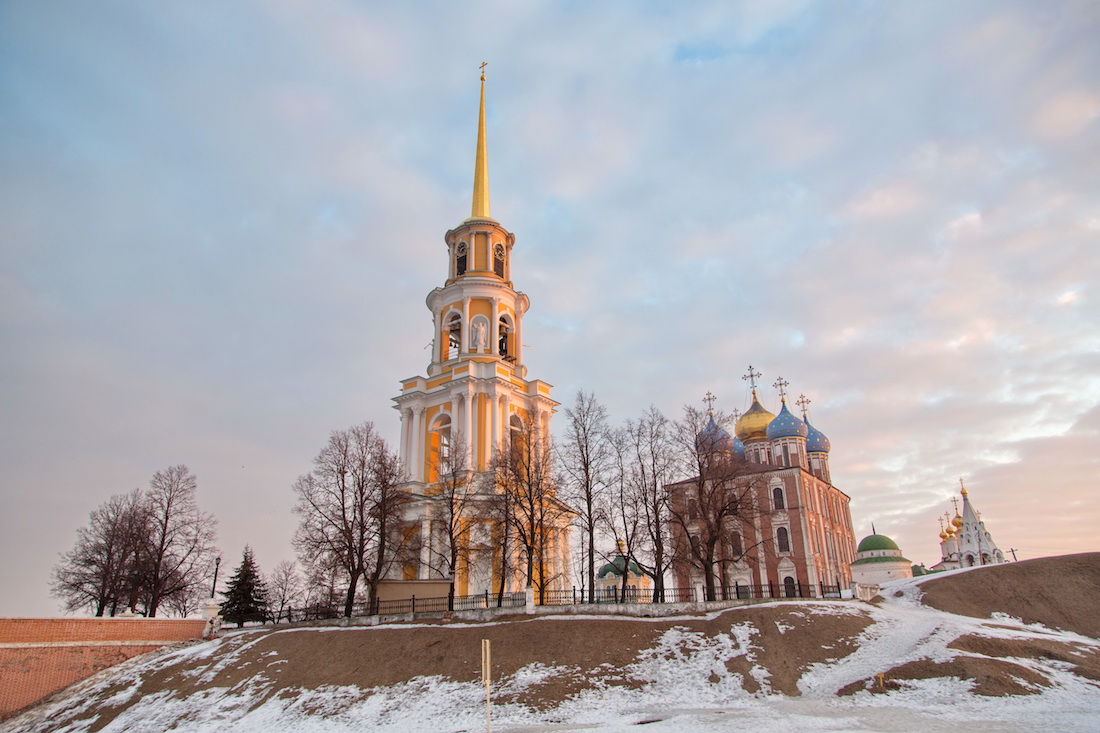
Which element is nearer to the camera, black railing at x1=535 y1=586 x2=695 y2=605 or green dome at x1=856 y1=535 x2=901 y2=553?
black railing at x1=535 y1=586 x2=695 y2=605

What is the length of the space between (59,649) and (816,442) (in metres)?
46.5

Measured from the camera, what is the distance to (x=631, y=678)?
18.3 metres

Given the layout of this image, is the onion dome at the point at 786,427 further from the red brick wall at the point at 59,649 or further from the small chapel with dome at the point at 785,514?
the red brick wall at the point at 59,649

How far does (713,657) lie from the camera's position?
63.6 ft

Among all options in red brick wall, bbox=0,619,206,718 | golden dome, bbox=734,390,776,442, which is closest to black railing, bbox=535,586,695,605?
red brick wall, bbox=0,619,206,718

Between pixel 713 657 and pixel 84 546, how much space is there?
→ 32.0 metres

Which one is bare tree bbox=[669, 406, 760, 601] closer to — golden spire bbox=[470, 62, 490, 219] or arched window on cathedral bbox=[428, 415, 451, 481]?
arched window on cathedral bbox=[428, 415, 451, 481]

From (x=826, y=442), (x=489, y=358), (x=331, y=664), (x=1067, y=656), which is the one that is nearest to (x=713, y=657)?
(x=1067, y=656)

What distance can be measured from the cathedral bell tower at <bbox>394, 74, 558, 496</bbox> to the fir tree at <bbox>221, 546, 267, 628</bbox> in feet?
31.6

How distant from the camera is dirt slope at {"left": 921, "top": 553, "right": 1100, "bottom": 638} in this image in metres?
26.0

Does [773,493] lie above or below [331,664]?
above

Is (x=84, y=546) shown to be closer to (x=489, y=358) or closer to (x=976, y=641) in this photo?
(x=489, y=358)

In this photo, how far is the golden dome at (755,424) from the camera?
1982 inches

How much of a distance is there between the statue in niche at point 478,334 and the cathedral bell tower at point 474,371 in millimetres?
58
